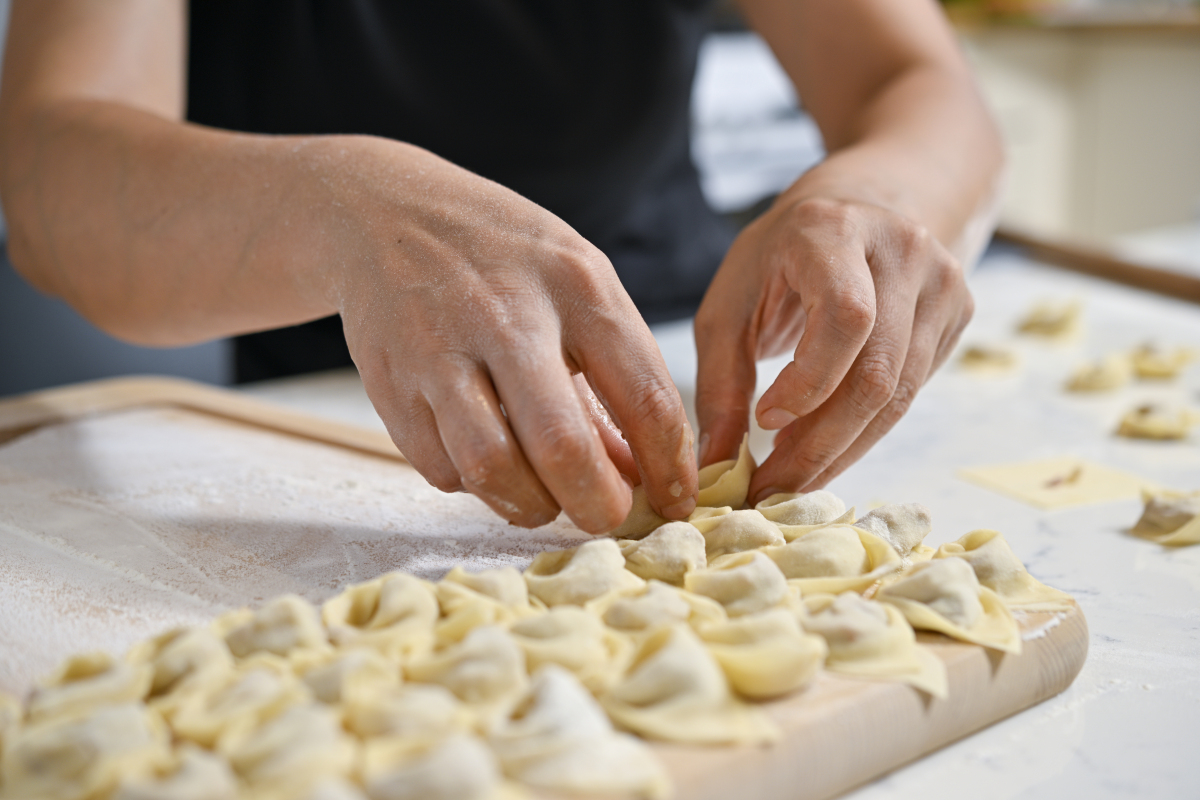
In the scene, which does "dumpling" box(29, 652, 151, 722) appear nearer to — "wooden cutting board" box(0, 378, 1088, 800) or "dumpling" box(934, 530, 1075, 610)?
"wooden cutting board" box(0, 378, 1088, 800)

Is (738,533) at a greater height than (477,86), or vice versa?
(477,86)

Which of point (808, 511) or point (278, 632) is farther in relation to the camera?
point (808, 511)

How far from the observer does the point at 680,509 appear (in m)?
0.81

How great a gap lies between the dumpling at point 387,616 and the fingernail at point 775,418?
34 cm

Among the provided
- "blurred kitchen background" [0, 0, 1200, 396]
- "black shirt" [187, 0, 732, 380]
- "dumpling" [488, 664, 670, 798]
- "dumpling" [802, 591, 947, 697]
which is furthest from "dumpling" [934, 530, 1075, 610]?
"blurred kitchen background" [0, 0, 1200, 396]

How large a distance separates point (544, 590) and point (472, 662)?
0.13m

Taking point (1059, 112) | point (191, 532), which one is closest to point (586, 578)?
point (191, 532)

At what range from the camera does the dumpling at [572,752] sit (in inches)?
18.9

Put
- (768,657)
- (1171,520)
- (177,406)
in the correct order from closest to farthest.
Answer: (768,657) → (1171,520) → (177,406)

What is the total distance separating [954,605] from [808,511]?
0.17 meters

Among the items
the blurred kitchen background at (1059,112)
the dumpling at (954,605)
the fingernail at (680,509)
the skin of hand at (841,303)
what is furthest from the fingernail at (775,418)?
the blurred kitchen background at (1059,112)

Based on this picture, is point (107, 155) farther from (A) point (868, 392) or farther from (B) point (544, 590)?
(A) point (868, 392)

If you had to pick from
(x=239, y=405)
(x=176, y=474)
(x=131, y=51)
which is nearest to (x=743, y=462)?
(x=176, y=474)

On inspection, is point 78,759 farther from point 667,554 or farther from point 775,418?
point 775,418
